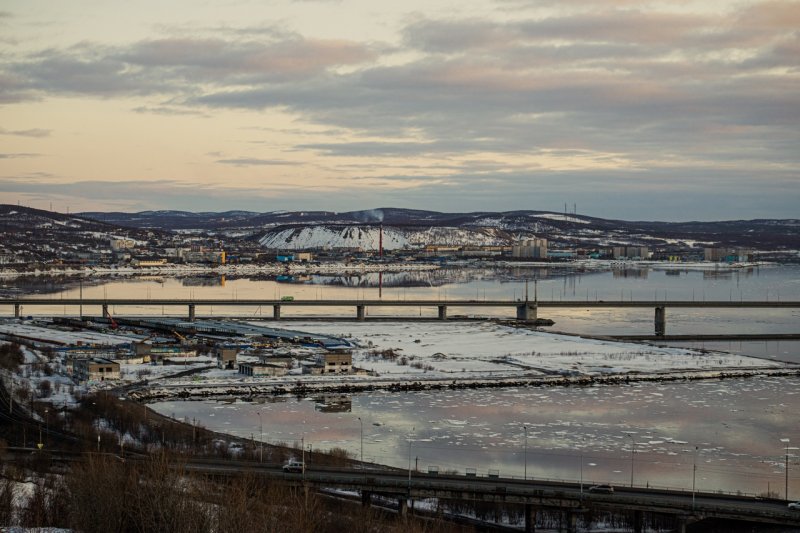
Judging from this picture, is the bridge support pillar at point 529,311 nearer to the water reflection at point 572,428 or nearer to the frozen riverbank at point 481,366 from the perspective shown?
the frozen riverbank at point 481,366

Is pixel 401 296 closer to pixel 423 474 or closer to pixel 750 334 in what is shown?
pixel 750 334

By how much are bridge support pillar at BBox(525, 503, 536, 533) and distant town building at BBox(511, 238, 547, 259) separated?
312ft

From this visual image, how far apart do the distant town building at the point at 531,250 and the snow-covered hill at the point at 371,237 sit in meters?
18.9

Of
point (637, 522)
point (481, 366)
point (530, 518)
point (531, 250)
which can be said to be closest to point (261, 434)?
point (530, 518)

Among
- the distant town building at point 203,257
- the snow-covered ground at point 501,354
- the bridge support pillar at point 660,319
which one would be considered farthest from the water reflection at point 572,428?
the distant town building at point 203,257

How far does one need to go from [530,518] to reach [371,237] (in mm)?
119429

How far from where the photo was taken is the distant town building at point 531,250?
354 feet

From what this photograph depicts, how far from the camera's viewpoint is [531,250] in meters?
109

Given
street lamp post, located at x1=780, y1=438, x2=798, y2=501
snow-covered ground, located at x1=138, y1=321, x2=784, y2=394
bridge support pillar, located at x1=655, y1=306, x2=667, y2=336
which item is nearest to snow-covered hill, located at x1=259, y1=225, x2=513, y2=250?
bridge support pillar, located at x1=655, y1=306, x2=667, y2=336

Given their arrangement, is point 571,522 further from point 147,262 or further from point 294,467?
point 147,262

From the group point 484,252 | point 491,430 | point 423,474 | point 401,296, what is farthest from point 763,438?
point 484,252

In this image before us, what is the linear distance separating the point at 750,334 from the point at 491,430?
18827mm

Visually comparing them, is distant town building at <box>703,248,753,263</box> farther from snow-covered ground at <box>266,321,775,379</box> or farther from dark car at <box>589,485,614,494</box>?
dark car at <box>589,485,614,494</box>

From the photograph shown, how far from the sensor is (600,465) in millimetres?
15141
